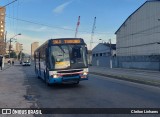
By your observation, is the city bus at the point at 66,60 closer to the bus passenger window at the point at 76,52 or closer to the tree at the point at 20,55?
the bus passenger window at the point at 76,52

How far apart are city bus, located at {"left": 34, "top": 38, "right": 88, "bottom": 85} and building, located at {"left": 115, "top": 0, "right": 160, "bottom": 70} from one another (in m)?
41.9

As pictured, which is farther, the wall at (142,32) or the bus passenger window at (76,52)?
the wall at (142,32)

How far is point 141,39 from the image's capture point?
70375mm

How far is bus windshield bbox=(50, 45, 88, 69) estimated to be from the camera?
17328 mm

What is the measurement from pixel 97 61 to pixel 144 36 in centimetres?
3044

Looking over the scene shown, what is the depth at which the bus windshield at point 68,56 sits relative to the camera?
17328mm

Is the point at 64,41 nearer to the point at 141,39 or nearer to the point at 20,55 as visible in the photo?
the point at 141,39

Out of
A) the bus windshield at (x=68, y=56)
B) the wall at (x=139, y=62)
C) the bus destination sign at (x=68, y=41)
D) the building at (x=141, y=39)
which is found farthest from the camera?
the building at (x=141, y=39)

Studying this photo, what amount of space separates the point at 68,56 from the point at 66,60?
0.89 ft

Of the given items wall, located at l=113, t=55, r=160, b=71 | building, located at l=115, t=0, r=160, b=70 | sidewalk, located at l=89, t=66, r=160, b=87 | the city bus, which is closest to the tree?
building, located at l=115, t=0, r=160, b=70

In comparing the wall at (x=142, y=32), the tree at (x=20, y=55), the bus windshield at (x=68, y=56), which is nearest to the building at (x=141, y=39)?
the wall at (x=142, y=32)

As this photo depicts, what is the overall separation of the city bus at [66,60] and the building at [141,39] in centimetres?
4188

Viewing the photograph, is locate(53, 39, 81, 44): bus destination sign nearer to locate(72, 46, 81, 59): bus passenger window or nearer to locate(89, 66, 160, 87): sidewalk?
locate(72, 46, 81, 59): bus passenger window

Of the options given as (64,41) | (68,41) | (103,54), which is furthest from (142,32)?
(64,41)
